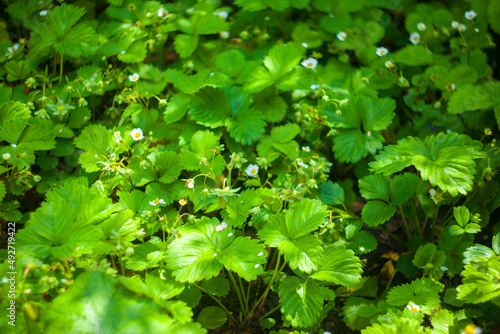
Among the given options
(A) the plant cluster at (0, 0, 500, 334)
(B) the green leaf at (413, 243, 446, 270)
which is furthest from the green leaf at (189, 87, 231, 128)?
(B) the green leaf at (413, 243, 446, 270)

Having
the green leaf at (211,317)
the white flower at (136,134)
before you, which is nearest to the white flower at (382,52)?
the white flower at (136,134)

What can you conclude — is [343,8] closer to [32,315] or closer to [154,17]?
[154,17]

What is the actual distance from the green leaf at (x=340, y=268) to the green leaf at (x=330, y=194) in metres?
0.38

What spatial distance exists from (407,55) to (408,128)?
0.43 m

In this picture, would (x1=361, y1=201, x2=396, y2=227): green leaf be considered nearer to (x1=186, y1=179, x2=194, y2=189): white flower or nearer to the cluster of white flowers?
(x1=186, y1=179, x2=194, y2=189): white flower

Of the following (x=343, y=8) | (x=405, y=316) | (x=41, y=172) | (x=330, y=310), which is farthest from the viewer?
(x=343, y=8)

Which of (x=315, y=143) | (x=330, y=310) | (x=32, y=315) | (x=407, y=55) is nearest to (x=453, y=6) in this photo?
(x=407, y=55)

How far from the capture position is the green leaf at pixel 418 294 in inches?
58.8

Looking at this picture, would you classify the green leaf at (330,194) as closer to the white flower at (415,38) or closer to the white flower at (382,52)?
the white flower at (382,52)

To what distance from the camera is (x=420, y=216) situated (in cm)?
203

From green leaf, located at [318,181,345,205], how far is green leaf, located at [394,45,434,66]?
0.91 metres

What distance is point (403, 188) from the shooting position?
5.98 feet

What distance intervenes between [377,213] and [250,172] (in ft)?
2.01

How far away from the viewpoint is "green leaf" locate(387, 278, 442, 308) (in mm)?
1493
